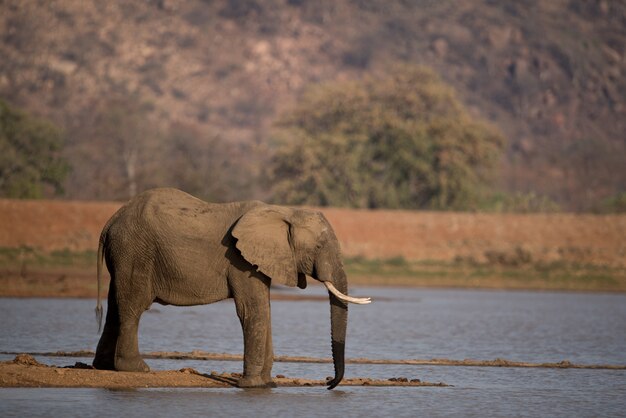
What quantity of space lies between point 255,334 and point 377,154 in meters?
47.8

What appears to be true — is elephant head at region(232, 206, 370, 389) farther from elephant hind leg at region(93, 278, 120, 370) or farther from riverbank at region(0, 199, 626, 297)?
A: riverbank at region(0, 199, 626, 297)

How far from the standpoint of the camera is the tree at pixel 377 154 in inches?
2372

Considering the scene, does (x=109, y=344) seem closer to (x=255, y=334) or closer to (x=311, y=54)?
(x=255, y=334)

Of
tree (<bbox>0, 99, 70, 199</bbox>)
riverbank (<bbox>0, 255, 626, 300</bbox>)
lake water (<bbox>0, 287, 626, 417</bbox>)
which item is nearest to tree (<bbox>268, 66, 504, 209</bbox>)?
riverbank (<bbox>0, 255, 626, 300</bbox>)

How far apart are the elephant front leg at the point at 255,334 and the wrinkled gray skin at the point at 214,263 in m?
0.01

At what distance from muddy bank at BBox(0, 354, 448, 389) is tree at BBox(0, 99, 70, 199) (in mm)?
45984

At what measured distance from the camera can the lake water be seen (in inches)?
554

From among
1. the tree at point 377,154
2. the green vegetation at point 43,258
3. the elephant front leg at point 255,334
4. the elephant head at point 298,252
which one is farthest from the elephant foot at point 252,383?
the tree at point 377,154

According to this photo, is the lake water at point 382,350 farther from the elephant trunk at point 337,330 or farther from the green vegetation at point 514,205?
the green vegetation at point 514,205

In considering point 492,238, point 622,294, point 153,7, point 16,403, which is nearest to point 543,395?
point 16,403

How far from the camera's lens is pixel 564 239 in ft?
173

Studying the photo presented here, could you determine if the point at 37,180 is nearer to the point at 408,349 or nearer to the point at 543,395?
the point at 408,349

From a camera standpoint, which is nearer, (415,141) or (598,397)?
(598,397)

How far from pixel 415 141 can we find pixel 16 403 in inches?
1905
